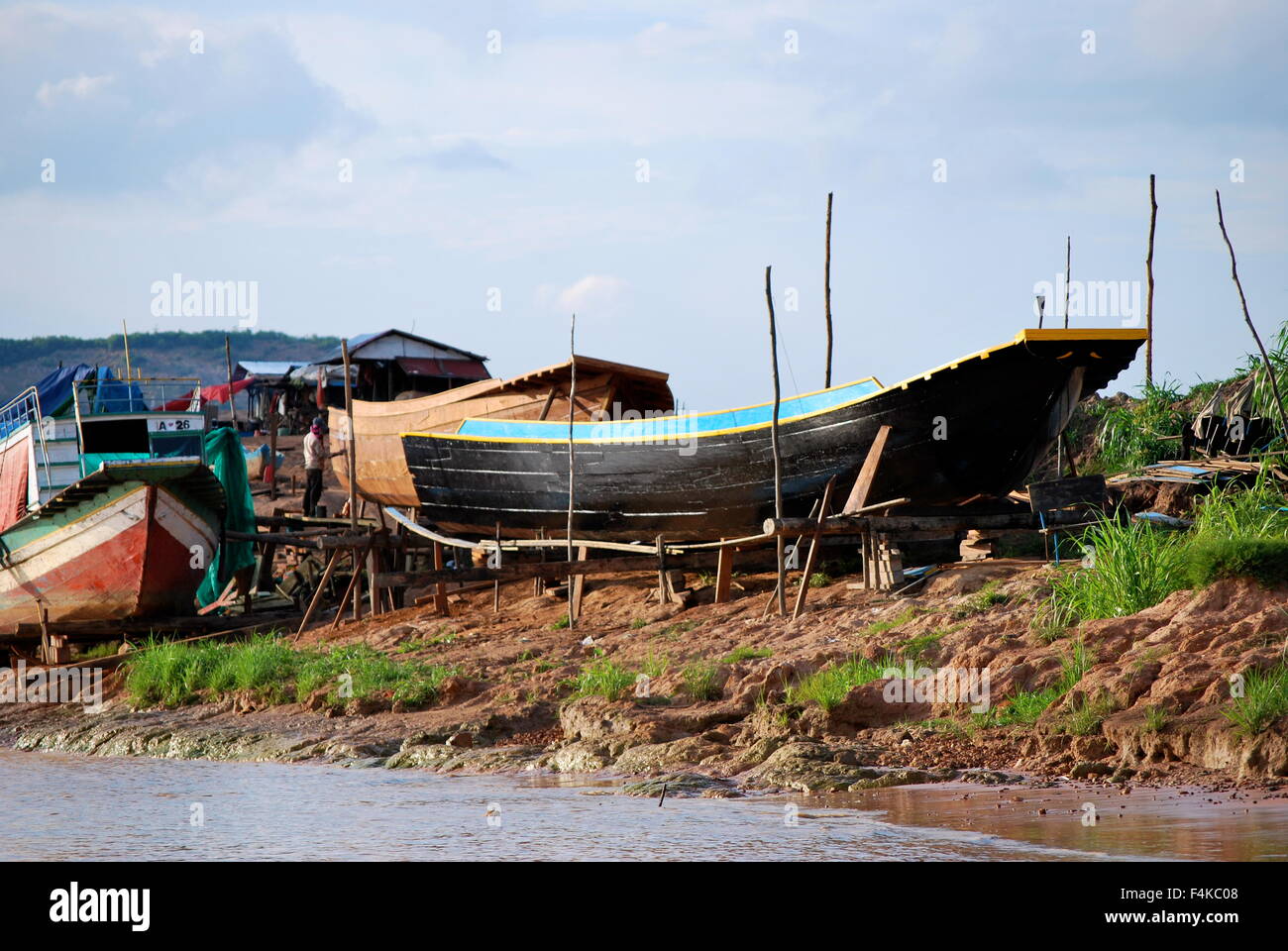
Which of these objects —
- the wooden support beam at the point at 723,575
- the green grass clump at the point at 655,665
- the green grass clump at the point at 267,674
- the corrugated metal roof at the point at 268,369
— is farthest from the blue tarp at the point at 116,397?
the corrugated metal roof at the point at 268,369

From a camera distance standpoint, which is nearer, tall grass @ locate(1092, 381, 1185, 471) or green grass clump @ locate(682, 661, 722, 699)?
green grass clump @ locate(682, 661, 722, 699)

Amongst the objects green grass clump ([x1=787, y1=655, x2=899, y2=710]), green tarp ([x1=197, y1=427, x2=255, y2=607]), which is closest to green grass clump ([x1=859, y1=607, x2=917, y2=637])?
green grass clump ([x1=787, y1=655, x2=899, y2=710])


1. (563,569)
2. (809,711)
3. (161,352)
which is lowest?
(809,711)

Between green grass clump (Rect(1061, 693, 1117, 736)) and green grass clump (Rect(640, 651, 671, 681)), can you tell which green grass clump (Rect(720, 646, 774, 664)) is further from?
green grass clump (Rect(1061, 693, 1117, 736))

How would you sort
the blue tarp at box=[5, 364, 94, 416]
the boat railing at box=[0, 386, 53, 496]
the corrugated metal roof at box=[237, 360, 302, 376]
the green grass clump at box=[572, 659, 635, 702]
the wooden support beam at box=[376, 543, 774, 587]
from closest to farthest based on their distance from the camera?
the green grass clump at box=[572, 659, 635, 702], the wooden support beam at box=[376, 543, 774, 587], the boat railing at box=[0, 386, 53, 496], the blue tarp at box=[5, 364, 94, 416], the corrugated metal roof at box=[237, 360, 302, 376]

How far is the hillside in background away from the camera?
61562 mm

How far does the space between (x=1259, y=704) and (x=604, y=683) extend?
4581 millimetres

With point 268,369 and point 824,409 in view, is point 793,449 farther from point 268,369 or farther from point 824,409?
point 268,369

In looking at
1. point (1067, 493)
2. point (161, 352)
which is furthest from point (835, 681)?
point (161, 352)

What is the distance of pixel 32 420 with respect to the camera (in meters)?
17.0

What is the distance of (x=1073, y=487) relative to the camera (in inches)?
479

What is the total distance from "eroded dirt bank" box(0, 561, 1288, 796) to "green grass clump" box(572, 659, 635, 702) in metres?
0.13
